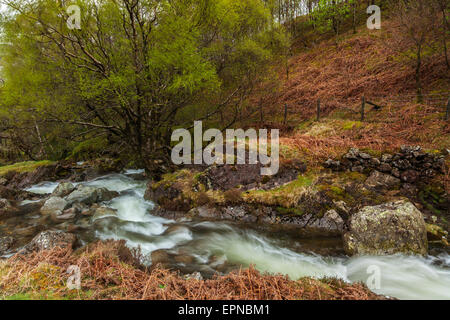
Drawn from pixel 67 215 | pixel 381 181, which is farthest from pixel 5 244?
pixel 381 181

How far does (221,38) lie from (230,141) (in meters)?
5.99

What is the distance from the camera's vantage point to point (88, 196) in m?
8.95

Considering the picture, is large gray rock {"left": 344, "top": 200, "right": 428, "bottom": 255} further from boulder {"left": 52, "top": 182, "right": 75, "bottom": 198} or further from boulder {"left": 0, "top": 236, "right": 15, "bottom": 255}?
boulder {"left": 52, "top": 182, "right": 75, "bottom": 198}

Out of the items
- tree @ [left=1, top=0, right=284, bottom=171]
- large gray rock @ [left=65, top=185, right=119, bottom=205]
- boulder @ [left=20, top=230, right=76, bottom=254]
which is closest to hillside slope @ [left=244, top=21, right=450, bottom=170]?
tree @ [left=1, top=0, right=284, bottom=171]

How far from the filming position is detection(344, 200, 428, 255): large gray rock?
4.67 meters

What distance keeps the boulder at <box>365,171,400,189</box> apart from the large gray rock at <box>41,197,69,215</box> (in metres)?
10.4

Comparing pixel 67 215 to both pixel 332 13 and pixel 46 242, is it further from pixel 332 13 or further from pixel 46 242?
pixel 332 13

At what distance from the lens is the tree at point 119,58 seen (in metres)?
8.03

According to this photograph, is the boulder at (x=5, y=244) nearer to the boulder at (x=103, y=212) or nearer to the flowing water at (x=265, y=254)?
the flowing water at (x=265, y=254)

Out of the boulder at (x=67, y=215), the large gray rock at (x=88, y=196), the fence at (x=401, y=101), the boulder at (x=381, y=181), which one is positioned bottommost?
the boulder at (x=67, y=215)

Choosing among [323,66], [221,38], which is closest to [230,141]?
[221,38]

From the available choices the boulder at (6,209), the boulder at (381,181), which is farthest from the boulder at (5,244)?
the boulder at (381,181)

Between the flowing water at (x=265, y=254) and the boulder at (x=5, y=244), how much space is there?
1562 millimetres
